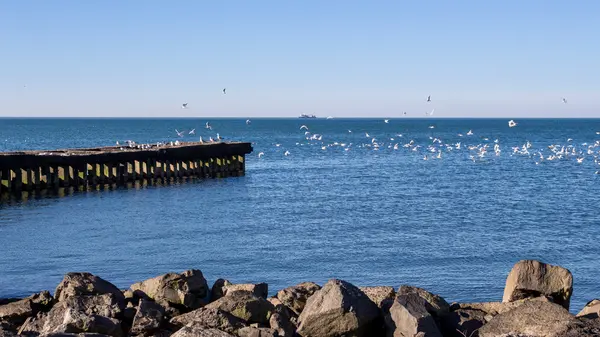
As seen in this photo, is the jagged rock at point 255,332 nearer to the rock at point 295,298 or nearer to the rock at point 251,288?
the rock at point 251,288

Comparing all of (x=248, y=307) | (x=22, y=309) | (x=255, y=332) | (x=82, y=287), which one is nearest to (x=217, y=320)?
(x=255, y=332)

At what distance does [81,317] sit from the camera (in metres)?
11.9

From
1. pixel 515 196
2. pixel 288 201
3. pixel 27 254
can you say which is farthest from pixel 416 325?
A: pixel 515 196

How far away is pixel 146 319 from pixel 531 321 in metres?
5.30

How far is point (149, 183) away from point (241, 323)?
38074mm

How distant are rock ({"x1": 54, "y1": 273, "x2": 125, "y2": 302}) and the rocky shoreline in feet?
0.05

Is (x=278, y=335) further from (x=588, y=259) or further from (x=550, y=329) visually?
(x=588, y=259)

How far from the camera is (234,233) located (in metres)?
30.0

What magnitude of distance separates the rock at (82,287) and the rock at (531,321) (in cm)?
566

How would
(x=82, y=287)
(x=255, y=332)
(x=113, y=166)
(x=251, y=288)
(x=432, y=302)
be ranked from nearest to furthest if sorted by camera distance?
1. (x=255, y=332)
2. (x=432, y=302)
3. (x=251, y=288)
4. (x=82, y=287)
5. (x=113, y=166)

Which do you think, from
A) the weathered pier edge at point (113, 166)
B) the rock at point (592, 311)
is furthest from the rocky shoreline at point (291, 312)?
the weathered pier edge at point (113, 166)

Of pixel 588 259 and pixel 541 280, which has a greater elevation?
pixel 541 280

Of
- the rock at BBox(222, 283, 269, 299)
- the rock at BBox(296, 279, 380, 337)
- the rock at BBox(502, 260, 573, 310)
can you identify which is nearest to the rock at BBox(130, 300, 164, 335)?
the rock at BBox(222, 283, 269, 299)

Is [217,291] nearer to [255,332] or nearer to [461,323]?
[255,332]
